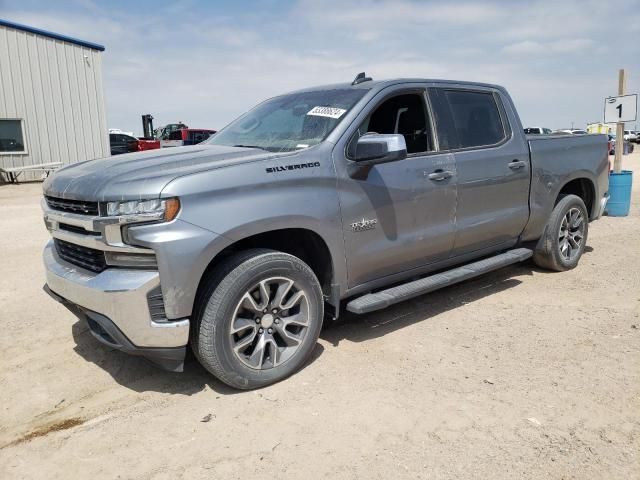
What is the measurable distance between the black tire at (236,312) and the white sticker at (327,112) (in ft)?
3.78

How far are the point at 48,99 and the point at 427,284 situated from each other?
56.4 feet

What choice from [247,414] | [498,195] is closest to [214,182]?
[247,414]

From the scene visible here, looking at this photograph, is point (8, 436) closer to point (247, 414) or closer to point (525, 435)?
point (247, 414)

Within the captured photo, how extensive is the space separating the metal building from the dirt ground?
574 inches

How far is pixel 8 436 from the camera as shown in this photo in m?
2.89

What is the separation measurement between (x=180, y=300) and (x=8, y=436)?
1.18 m

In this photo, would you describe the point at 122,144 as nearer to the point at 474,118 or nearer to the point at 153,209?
→ the point at 474,118

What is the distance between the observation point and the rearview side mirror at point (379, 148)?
11.5 ft

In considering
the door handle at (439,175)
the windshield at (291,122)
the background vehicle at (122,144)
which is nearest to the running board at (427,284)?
the door handle at (439,175)

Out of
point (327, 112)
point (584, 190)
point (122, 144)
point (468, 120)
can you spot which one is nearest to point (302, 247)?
point (327, 112)

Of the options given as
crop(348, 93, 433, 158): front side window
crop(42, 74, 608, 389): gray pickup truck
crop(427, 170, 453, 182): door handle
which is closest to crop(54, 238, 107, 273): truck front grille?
crop(42, 74, 608, 389): gray pickup truck

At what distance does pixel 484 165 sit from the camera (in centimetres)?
457

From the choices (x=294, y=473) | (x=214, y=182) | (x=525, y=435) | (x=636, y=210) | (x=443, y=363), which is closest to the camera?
(x=294, y=473)

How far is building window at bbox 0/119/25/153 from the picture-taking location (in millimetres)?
16812
